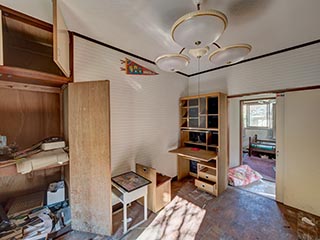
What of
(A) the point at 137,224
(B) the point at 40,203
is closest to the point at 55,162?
(B) the point at 40,203

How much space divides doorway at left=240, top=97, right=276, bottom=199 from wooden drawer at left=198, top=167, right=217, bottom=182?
54.2 inches

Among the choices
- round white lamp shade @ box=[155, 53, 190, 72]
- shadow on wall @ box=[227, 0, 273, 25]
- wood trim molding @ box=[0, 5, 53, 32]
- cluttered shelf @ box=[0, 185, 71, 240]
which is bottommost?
cluttered shelf @ box=[0, 185, 71, 240]

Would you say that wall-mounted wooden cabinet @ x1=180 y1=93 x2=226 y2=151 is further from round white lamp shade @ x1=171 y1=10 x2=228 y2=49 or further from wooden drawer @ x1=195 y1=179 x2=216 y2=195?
round white lamp shade @ x1=171 y1=10 x2=228 y2=49

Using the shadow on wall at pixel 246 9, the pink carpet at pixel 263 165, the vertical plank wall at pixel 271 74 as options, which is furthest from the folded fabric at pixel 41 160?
the pink carpet at pixel 263 165

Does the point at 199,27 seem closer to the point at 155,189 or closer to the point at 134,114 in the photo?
A: the point at 134,114

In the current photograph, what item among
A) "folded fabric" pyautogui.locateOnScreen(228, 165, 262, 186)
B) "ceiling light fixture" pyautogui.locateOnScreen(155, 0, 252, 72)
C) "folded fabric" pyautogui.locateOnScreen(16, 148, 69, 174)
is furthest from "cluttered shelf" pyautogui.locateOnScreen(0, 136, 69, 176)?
"folded fabric" pyautogui.locateOnScreen(228, 165, 262, 186)

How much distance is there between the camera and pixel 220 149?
9.73 feet

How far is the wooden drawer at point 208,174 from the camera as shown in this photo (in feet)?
9.86

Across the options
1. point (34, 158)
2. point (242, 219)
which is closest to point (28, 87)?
point (34, 158)

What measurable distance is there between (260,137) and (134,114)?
640 cm

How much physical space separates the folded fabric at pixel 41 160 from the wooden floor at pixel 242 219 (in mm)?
1006

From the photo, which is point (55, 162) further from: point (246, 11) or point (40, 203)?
point (246, 11)

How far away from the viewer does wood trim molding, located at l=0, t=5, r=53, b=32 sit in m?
1.54

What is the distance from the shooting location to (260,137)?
670 centimetres
